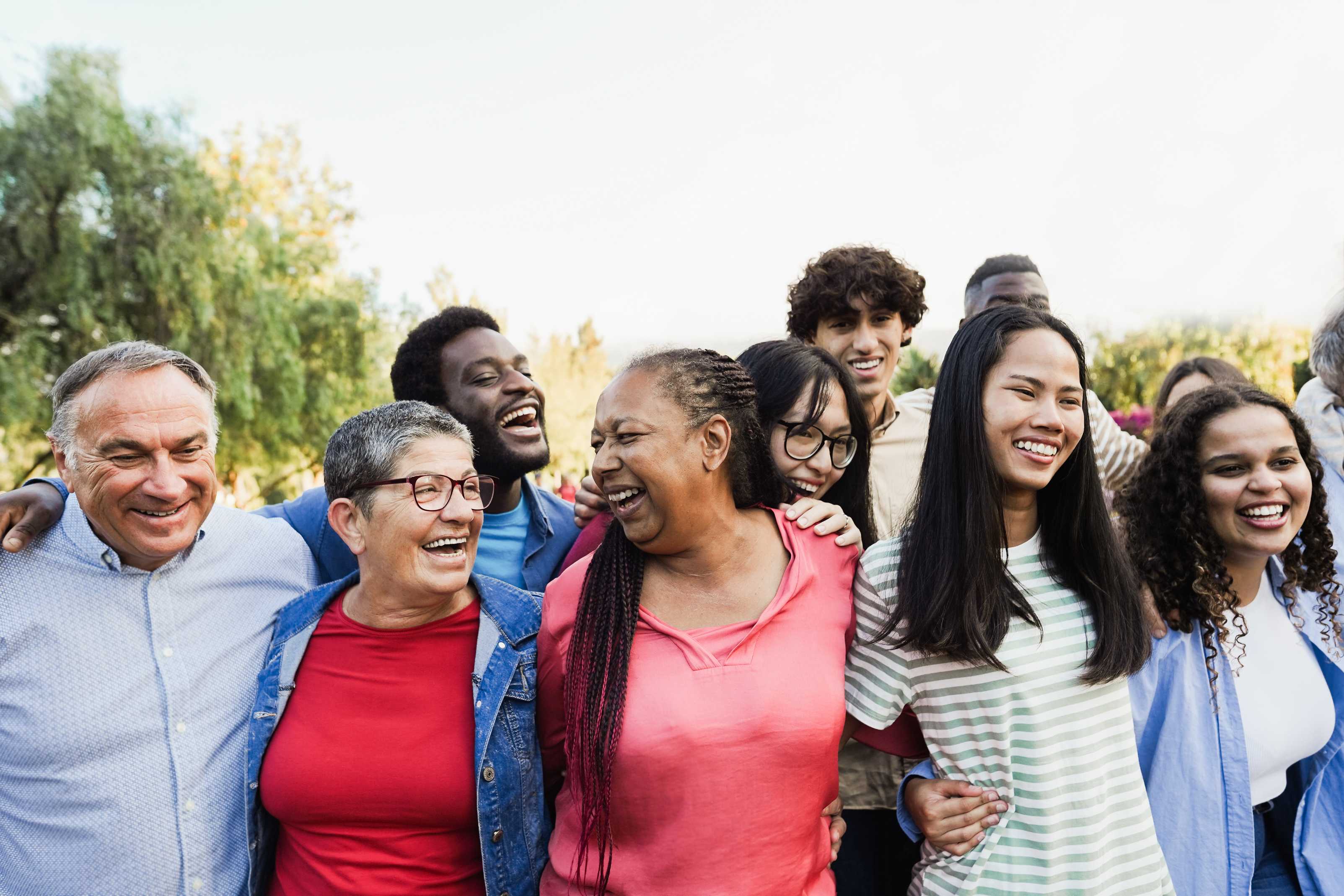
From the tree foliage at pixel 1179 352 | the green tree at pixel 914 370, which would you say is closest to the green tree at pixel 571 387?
the green tree at pixel 914 370

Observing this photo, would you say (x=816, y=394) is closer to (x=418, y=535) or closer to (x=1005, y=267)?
(x=418, y=535)

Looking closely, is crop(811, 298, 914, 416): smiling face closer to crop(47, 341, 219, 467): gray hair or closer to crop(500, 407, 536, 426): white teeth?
crop(500, 407, 536, 426): white teeth

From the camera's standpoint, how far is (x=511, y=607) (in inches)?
113

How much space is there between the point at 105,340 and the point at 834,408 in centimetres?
1536

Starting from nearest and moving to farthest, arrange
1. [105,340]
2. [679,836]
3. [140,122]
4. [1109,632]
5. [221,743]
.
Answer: [679,836] → [1109,632] → [221,743] → [105,340] → [140,122]

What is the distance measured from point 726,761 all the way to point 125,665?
1760 millimetres

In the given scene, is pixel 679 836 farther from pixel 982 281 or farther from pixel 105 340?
pixel 105 340

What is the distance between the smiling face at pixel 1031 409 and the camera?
8.28ft

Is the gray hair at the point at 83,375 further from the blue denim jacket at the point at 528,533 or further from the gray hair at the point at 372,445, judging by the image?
the blue denim jacket at the point at 528,533

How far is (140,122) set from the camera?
52.4 ft

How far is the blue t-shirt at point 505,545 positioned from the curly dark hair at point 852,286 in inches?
55.0

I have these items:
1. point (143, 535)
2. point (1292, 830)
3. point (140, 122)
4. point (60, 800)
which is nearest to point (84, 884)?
point (60, 800)

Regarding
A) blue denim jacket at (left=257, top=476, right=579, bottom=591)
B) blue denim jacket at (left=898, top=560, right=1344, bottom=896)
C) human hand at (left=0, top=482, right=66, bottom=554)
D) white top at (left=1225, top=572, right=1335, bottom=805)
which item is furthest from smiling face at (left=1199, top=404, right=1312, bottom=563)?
human hand at (left=0, top=482, right=66, bottom=554)

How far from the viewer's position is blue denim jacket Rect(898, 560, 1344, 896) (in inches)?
107
